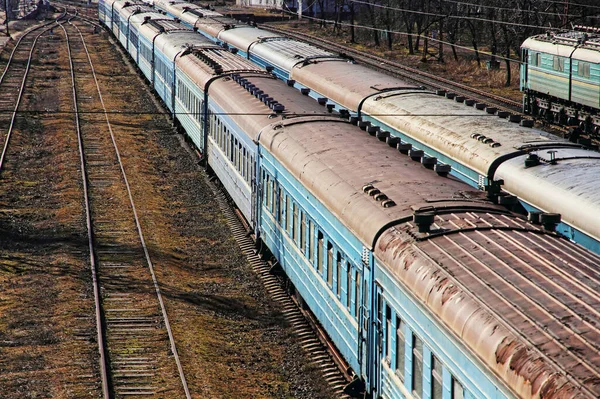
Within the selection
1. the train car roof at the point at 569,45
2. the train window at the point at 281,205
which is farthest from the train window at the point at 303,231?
the train car roof at the point at 569,45

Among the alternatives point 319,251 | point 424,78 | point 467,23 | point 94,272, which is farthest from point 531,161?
point 467,23

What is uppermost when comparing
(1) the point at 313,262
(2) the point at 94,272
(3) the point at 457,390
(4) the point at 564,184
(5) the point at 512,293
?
(4) the point at 564,184

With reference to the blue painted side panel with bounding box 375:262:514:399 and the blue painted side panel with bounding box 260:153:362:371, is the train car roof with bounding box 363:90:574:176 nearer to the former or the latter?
the blue painted side panel with bounding box 260:153:362:371

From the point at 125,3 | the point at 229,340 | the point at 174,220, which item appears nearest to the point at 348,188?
the point at 229,340

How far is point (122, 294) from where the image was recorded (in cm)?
1886

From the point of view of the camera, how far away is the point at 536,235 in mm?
10516

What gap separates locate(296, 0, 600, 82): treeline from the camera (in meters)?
56.5

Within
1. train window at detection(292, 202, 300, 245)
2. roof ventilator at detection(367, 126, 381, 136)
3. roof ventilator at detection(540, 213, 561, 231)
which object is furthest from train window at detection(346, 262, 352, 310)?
roof ventilator at detection(367, 126, 381, 136)

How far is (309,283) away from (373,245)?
4.21 meters

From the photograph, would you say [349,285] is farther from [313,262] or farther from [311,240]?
[311,240]

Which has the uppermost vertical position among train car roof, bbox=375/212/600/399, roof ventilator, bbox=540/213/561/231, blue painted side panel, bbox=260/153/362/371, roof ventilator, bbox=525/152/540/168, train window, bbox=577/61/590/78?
train window, bbox=577/61/590/78

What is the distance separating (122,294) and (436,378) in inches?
415

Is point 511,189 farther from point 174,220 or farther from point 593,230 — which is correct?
point 174,220

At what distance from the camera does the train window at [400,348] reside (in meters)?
10.6
